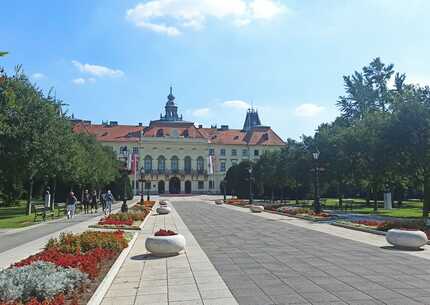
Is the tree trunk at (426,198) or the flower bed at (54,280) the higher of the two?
the tree trunk at (426,198)

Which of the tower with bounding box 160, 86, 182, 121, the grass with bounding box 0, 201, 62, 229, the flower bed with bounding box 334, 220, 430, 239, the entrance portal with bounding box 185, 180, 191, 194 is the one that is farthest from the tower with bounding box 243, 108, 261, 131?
the flower bed with bounding box 334, 220, 430, 239

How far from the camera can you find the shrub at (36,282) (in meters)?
6.89

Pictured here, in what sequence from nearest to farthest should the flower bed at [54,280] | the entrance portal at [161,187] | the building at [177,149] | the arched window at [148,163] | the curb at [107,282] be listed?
the flower bed at [54,280] → the curb at [107,282] → the entrance portal at [161,187] → the building at [177,149] → the arched window at [148,163]

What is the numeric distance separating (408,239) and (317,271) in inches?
200

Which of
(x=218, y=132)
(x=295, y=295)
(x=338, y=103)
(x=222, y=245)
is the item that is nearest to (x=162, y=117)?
(x=218, y=132)

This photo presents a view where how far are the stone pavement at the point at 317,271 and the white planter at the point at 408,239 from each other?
0.44 metres

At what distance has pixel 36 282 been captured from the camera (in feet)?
23.2

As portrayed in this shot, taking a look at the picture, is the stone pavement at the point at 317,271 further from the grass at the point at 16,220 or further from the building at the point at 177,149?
the building at the point at 177,149

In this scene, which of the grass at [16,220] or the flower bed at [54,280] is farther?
the grass at [16,220]

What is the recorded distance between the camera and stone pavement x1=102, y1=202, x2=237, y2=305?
7.74 m

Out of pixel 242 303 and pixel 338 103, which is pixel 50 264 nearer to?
pixel 242 303

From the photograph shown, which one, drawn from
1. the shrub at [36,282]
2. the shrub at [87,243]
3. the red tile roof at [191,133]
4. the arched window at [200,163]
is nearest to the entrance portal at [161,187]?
the arched window at [200,163]

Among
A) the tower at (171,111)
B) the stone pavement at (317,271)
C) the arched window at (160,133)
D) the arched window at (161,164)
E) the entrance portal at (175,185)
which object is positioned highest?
the tower at (171,111)

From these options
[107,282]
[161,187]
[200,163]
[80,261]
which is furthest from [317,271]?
[200,163]
